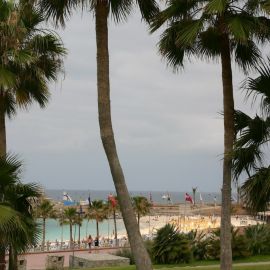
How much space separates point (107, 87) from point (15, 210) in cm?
321

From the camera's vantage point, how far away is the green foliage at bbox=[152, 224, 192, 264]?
21672mm

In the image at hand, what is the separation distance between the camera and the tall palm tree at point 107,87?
9.98 meters

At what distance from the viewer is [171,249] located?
21.7 m

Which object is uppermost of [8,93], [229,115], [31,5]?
[31,5]

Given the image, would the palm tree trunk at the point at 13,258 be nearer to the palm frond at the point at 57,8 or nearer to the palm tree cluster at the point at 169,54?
the palm tree cluster at the point at 169,54

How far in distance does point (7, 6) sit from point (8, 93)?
3.04 metres

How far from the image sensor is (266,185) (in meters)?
10.1

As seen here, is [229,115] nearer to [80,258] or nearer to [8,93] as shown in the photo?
[8,93]

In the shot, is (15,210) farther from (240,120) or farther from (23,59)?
(240,120)

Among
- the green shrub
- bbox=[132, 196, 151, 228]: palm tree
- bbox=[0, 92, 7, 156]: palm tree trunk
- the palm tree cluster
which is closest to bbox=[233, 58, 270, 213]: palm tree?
the palm tree cluster

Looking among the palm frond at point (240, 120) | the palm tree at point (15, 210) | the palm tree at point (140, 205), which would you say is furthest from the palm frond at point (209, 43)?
the palm tree at point (140, 205)

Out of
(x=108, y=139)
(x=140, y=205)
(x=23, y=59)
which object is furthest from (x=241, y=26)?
(x=140, y=205)

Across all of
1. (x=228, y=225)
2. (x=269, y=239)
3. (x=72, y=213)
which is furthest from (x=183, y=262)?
(x=72, y=213)

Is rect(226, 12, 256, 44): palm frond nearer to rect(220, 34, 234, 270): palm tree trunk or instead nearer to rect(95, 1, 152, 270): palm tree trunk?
rect(220, 34, 234, 270): palm tree trunk
